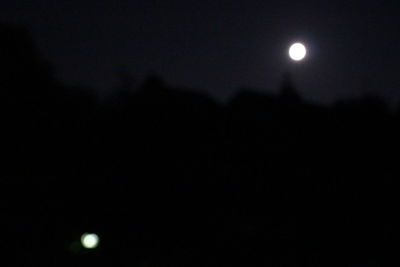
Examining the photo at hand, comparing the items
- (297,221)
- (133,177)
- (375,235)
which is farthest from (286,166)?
(133,177)

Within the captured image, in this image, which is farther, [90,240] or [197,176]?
[197,176]

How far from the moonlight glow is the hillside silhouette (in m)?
0.28

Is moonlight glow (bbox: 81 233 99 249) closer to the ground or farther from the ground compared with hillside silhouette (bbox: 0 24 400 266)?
closer to the ground

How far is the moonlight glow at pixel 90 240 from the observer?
30.3ft

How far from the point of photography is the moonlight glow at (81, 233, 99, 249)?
922 cm

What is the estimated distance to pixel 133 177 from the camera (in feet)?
41.4

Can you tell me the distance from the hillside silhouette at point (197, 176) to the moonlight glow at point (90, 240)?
11.2 inches

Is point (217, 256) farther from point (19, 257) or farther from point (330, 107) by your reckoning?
point (330, 107)

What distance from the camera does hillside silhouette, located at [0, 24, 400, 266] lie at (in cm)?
971

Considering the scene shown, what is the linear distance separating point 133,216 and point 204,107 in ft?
19.6

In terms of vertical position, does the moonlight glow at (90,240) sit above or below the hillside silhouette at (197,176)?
below

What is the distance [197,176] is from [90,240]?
4768 millimetres

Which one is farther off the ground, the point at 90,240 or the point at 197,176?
the point at 197,176

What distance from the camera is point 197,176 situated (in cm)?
1334
